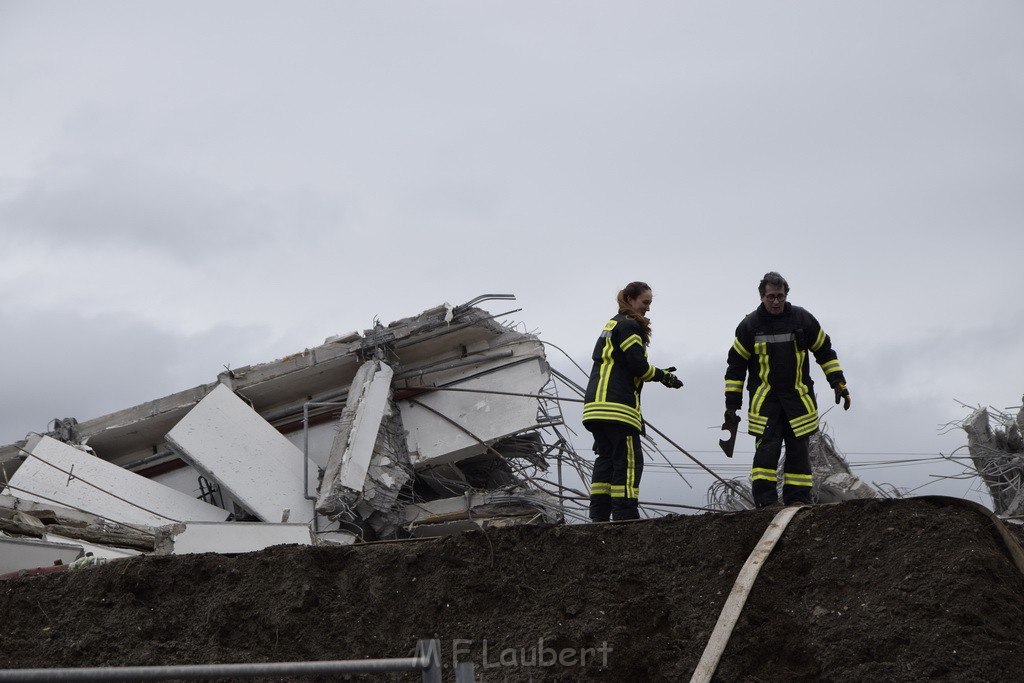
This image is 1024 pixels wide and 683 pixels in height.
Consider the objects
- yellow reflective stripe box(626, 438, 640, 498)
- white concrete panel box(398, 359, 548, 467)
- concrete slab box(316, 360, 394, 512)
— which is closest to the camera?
yellow reflective stripe box(626, 438, 640, 498)

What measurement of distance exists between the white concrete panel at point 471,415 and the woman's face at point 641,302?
366 centimetres

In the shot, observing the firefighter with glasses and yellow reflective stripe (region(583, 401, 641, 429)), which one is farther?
yellow reflective stripe (region(583, 401, 641, 429))

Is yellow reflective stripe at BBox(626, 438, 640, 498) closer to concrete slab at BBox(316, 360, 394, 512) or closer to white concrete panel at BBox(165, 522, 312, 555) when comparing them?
white concrete panel at BBox(165, 522, 312, 555)

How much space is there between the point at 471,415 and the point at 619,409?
411cm

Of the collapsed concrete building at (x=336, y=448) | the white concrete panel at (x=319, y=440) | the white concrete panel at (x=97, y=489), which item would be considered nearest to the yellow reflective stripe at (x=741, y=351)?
the collapsed concrete building at (x=336, y=448)

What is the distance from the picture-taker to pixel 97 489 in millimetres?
10328

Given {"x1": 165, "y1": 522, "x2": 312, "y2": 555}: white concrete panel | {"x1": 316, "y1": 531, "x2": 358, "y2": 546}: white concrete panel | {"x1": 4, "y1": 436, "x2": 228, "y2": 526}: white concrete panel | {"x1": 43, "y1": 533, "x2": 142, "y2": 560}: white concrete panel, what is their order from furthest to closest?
{"x1": 4, "y1": 436, "x2": 228, "y2": 526}: white concrete panel, {"x1": 316, "y1": 531, "x2": 358, "y2": 546}: white concrete panel, {"x1": 43, "y1": 533, "x2": 142, "y2": 560}: white concrete panel, {"x1": 165, "y1": 522, "x2": 312, "y2": 555}: white concrete panel

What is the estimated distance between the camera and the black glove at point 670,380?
290 inches

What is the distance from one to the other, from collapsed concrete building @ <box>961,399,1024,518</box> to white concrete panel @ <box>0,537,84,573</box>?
748cm

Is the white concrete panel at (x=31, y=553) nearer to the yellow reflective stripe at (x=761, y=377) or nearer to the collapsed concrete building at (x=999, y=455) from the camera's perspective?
the yellow reflective stripe at (x=761, y=377)

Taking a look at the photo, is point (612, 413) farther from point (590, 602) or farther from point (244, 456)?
point (244, 456)

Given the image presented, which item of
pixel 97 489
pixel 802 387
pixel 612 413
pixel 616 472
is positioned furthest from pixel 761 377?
pixel 97 489

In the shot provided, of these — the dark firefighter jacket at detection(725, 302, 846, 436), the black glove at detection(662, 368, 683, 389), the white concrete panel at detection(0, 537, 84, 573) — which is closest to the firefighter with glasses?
the dark firefighter jacket at detection(725, 302, 846, 436)

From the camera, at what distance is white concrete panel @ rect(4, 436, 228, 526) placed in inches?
401
